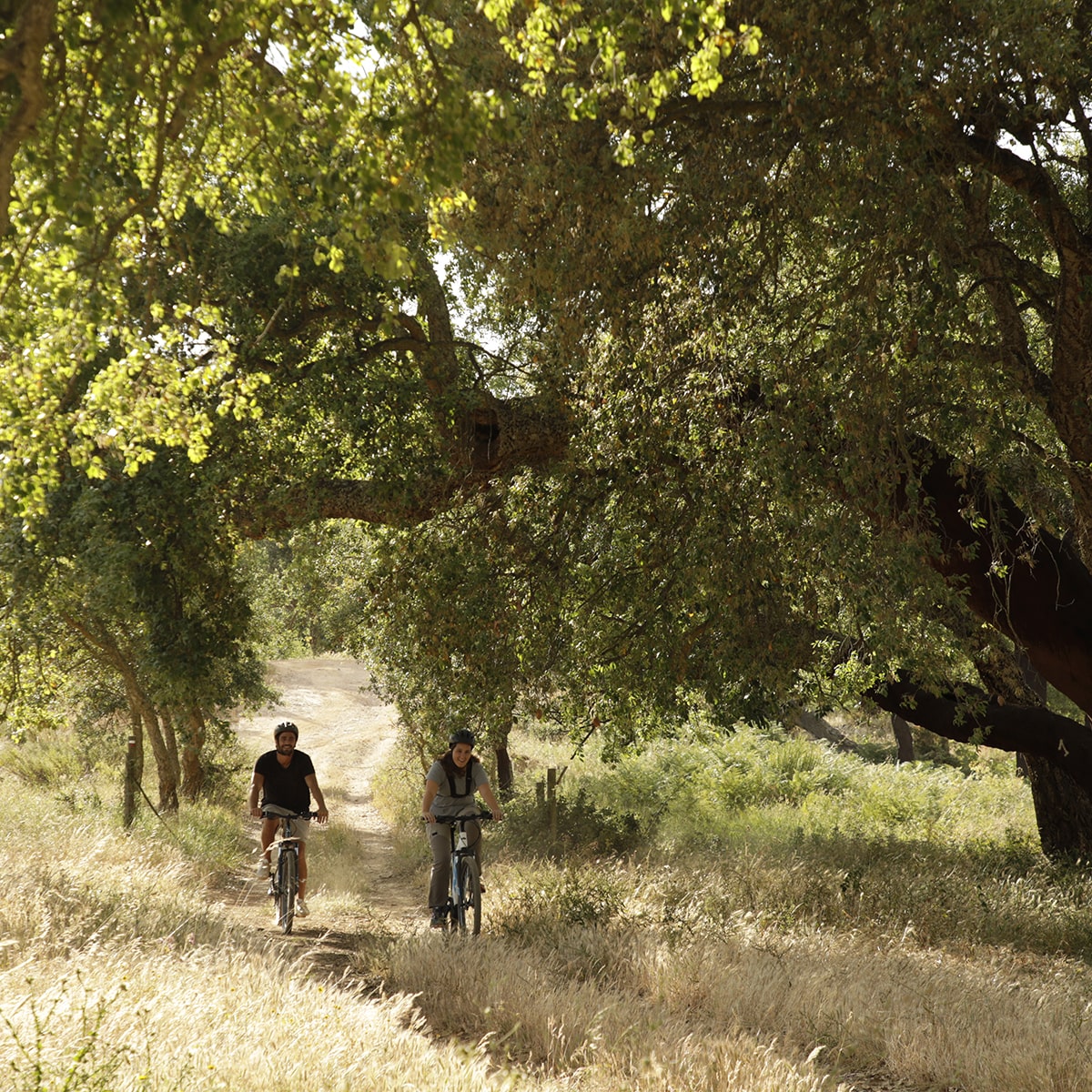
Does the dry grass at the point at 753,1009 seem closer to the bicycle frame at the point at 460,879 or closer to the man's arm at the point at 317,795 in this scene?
the bicycle frame at the point at 460,879

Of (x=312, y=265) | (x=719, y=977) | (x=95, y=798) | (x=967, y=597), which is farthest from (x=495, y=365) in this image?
(x=95, y=798)

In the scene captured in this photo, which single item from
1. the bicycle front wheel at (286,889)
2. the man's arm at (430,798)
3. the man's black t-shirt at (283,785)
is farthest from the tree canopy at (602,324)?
the bicycle front wheel at (286,889)

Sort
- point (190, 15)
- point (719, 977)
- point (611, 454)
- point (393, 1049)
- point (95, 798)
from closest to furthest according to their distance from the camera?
point (190, 15)
point (393, 1049)
point (719, 977)
point (611, 454)
point (95, 798)

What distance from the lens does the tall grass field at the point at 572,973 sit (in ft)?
15.1

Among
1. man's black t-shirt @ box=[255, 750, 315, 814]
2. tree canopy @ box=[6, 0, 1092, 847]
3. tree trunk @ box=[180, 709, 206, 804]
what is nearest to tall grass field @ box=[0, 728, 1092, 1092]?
man's black t-shirt @ box=[255, 750, 315, 814]

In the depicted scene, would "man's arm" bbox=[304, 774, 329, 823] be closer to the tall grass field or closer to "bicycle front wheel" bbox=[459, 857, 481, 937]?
the tall grass field

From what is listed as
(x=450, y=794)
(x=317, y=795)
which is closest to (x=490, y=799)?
(x=450, y=794)

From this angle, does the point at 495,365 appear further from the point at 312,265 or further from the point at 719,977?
the point at 719,977

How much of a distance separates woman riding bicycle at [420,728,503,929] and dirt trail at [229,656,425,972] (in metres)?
0.93

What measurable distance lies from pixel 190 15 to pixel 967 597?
827cm

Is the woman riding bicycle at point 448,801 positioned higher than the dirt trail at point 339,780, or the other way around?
the woman riding bicycle at point 448,801

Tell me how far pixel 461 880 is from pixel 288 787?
6.77 ft

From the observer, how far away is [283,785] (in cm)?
1008

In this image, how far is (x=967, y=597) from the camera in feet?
31.4
